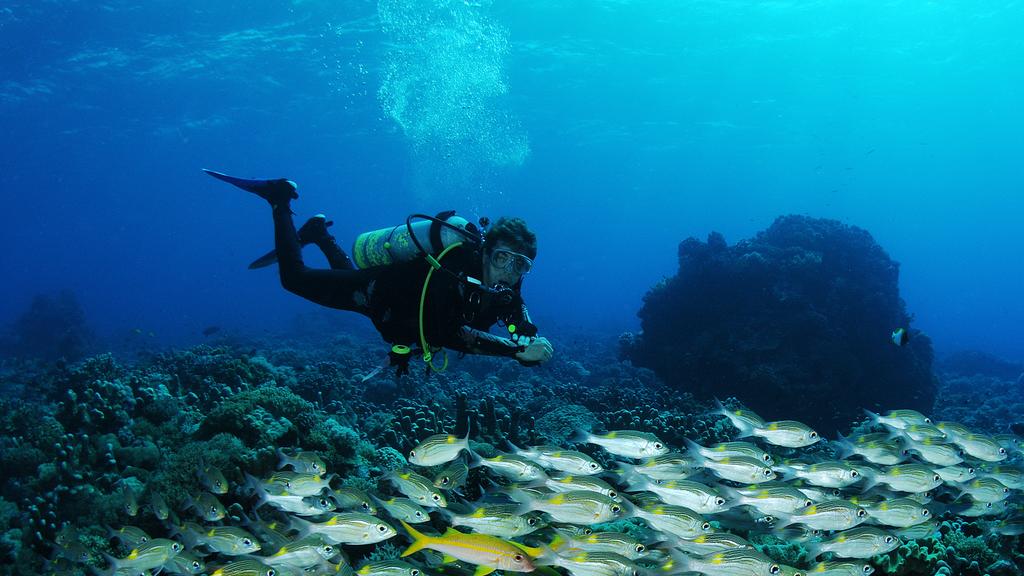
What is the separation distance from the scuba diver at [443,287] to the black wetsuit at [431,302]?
0.04 feet

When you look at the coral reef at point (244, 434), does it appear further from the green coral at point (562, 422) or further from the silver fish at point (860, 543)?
the silver fish at point (860, 543)

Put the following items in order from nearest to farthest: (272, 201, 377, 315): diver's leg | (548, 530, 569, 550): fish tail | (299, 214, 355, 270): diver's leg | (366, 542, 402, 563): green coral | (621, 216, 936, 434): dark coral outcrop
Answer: (548, 530, 569, 550): fish tail → (366, 542, 402, 563): green coral → (272, 201, 377, 315): diver's leg → (299, 214, 355, 270): diver's leg → (621, 216, 936, 434): dark coral outcrop

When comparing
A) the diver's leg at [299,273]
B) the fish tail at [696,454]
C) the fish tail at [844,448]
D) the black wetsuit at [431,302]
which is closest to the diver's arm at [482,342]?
the black wetsuit at [431,302]

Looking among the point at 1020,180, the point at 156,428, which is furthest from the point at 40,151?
the point at 1020,180

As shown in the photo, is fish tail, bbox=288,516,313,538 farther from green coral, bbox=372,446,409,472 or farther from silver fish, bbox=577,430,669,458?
green coral, bbox=372,446,409,472

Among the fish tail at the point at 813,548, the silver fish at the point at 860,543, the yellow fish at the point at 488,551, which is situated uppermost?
the silver fish at the point at 860,543

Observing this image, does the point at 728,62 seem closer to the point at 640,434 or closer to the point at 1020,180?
the point at 640,434

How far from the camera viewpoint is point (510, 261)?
20.9 feet

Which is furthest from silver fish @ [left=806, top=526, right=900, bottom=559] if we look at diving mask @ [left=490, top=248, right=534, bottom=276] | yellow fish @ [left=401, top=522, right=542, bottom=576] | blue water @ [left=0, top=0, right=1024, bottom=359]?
blue water @ [left=0, top=0, right=1024, bottom=359]

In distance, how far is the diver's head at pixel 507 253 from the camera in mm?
6340

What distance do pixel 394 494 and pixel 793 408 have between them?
1135cm

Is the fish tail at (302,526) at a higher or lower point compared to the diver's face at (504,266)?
lower

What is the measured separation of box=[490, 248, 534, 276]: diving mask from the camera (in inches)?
249

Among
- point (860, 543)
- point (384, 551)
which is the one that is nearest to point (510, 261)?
point (384, 551)
